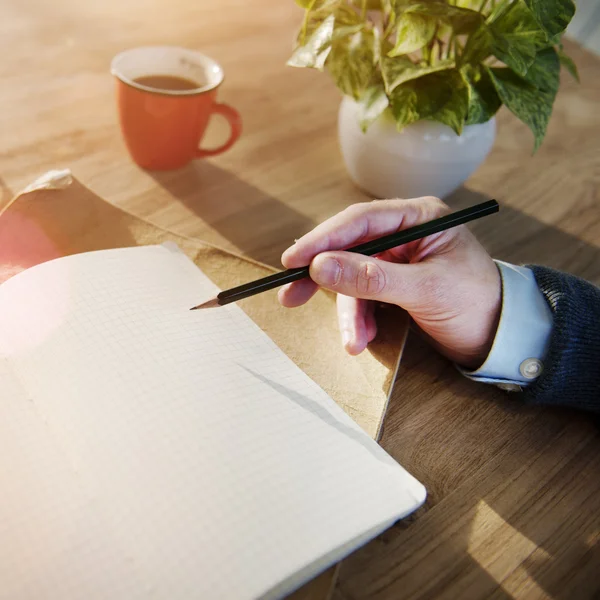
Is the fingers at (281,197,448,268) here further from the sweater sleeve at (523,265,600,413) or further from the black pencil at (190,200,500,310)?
the sweater sleeve at (523,265,600,413)

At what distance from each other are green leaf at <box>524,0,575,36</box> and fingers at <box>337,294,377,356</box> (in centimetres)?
33

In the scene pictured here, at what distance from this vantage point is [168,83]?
0.79 m

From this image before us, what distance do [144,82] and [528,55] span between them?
0.45m

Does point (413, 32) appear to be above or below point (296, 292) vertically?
above

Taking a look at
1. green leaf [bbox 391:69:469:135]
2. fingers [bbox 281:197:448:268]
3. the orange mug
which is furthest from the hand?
the orange mug

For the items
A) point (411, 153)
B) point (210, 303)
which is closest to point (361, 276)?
point (210, 303)

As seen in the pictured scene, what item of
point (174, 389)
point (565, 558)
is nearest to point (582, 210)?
point (565, 558)

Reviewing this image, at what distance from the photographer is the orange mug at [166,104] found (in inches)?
28.9

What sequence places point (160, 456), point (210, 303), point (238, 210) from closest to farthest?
point (160, 456), point (210, 303), point (238, 210)

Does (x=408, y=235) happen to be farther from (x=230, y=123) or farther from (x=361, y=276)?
(x=230, y=123)

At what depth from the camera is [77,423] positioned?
0.43 metres

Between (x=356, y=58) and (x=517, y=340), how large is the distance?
0.38 meters

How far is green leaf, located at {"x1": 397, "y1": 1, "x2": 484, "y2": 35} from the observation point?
63 cm

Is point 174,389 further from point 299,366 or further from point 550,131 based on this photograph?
point 550,131
